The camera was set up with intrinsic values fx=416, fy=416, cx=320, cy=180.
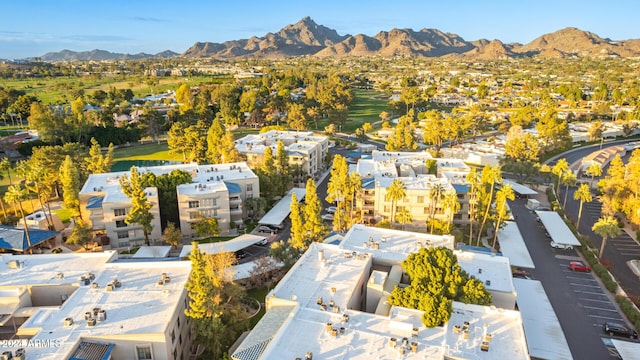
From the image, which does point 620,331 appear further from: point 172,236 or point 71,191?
point 71,191

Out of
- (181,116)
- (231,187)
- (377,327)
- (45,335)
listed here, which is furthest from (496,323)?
(181,116)

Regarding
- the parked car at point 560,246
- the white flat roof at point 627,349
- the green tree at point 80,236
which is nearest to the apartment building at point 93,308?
the green tree at point 80,236

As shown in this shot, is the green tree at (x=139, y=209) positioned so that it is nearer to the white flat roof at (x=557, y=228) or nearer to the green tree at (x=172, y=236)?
the green tree at (x=172, y=236)

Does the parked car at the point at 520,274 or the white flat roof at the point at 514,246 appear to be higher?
the white flat roof at the point at 514,246

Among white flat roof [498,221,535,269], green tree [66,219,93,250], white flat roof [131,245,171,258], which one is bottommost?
white flat roof [498,221,535,269]

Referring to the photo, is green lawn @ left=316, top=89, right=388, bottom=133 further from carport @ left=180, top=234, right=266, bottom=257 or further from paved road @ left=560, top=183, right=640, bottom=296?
carport @ left=180, top=234, right=266, bottom=257

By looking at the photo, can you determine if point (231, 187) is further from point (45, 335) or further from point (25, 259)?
point (45, 335)

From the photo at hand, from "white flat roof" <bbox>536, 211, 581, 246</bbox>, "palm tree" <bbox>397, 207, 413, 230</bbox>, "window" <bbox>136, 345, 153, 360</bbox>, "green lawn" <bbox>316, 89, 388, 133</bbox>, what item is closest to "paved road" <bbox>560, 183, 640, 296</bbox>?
"white flat roof" <bbox>536, 211, 581, 246</bbox>

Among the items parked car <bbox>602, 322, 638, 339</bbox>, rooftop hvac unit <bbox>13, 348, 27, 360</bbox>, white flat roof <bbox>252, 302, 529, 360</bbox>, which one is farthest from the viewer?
parked car <bbox>602, 322, 638, 339</bbox>
